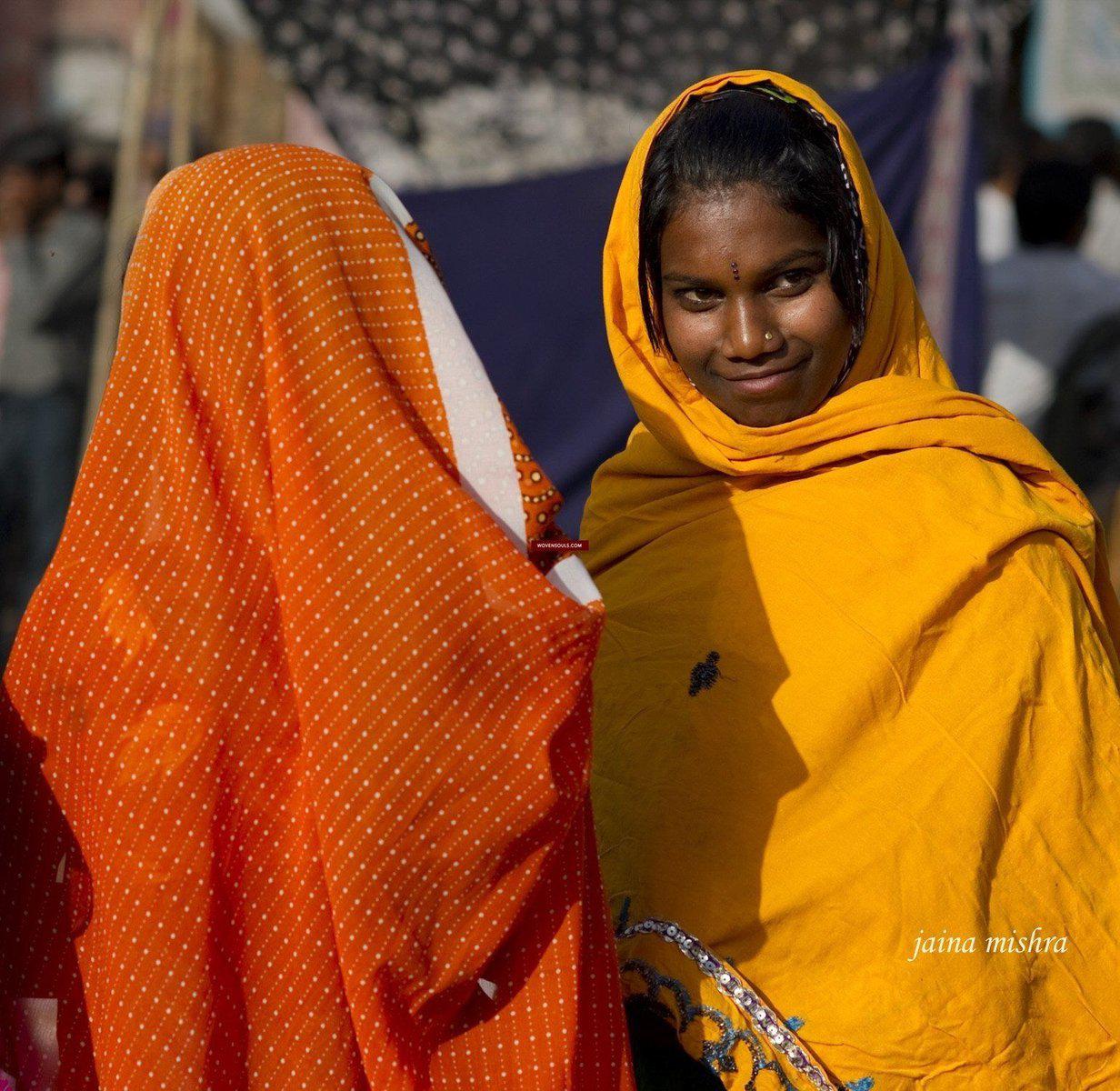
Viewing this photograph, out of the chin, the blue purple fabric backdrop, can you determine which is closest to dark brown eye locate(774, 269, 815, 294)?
the chin

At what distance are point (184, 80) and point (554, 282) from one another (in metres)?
1.88

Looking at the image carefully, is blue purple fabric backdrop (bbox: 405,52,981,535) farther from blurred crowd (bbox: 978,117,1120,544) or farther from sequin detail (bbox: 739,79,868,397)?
sequin detail (bbox: 739,79,868,397)

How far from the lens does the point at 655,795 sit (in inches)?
74.4

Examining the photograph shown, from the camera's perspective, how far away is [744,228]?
194 cm

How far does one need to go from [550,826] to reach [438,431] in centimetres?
39

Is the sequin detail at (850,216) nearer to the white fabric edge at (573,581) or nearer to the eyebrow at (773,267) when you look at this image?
the eyebrow at (773,267)

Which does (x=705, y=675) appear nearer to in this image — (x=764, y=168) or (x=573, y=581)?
(x=573, y=581)

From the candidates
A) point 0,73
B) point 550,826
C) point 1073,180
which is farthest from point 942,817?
point 0,73

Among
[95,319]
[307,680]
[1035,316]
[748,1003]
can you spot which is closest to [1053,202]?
[1035,316]

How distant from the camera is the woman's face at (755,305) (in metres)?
1.95

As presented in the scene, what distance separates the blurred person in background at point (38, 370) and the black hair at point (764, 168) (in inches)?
174

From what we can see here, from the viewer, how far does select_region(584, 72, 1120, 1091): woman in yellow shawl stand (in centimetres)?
173

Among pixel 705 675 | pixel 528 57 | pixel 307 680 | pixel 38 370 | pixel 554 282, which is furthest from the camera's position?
pixel 38 370

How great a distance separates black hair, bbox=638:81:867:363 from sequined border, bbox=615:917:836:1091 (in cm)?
77
